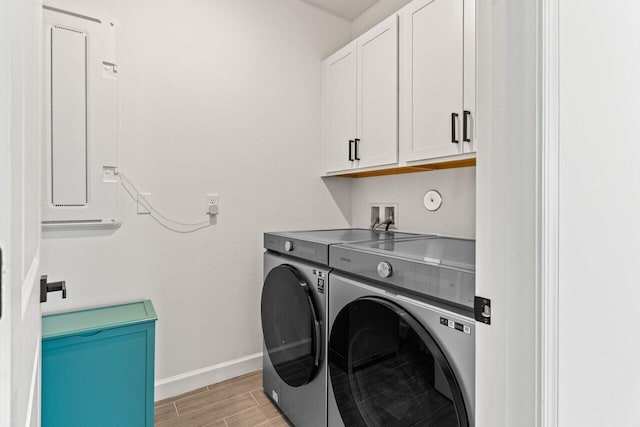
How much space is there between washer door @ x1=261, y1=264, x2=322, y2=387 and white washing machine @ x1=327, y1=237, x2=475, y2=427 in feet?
0.42

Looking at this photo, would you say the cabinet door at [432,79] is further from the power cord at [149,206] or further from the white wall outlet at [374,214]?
the power cord at [149,206]

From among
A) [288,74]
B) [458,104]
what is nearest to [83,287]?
[288,74]

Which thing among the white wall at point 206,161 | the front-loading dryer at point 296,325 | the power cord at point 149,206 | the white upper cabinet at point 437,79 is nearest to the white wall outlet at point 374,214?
the white wall at point 206,161

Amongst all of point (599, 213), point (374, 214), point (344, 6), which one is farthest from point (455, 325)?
point (344, 6)

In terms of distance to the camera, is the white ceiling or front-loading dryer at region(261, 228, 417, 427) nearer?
front-loading dryer at region(261, 228, 417, 427)

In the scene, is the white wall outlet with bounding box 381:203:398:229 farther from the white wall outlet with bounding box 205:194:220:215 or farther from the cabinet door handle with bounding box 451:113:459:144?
the white wall outlet with bounding box 205:194:220:215

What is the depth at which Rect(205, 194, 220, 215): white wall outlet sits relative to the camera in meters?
2.02

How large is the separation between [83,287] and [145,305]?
1.02 feet

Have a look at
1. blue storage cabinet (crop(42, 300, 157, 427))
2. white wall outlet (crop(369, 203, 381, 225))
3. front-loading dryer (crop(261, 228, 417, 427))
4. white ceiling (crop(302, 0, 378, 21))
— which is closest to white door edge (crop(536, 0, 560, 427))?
front-loading dryer (crop(261, 228, 417, 427))

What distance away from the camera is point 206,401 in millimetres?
1878

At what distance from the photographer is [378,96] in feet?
6.47

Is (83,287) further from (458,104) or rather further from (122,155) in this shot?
(458,104)

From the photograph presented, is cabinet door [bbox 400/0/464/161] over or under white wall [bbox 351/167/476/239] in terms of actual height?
over

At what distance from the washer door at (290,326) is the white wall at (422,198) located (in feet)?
3.05
